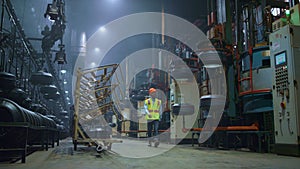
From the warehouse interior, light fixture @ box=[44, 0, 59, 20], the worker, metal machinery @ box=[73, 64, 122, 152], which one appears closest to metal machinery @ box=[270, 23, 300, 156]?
the warehouse interior

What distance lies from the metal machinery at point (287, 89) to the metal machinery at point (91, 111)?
9.13 feet

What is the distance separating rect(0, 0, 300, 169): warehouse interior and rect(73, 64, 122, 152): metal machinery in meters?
0.02

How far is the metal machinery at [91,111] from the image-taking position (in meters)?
4.90

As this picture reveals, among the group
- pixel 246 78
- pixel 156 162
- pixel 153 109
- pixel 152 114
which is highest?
pixel 246 78

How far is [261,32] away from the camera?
606cm

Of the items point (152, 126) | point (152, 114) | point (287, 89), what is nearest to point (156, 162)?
point (287, 89)

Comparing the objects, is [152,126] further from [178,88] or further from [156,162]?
[156,162]

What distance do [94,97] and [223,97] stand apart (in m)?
2.66

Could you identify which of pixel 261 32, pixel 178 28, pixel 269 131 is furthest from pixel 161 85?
pixel 269 131

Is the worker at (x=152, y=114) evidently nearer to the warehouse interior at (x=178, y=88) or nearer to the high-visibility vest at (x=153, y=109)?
the high-visibility vest at (x=153, y=109)

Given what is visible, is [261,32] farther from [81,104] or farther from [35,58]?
[35,58]

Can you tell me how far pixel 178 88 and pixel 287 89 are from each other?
12.7 ft

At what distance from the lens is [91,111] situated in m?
4.99

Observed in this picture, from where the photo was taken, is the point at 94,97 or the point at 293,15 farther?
the point at 94,97
